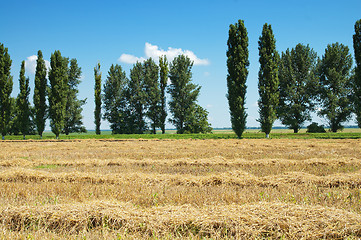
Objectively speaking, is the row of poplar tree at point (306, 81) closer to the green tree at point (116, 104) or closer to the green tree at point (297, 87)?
the green tree at point (297, 87)

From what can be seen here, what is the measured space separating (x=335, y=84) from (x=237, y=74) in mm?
18466

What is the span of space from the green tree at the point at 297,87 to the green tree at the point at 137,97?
75.7 feet

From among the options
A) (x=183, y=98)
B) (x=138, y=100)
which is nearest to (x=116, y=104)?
(x=138, y=100)

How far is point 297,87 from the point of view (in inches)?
1501

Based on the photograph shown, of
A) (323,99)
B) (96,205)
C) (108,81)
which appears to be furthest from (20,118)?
(323,99)

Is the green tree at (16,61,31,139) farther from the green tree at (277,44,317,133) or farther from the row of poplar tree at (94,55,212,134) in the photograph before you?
the green tree at (277,44,317,133)

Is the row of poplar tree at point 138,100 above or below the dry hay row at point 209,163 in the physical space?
above

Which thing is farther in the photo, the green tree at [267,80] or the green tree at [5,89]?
the green tree at [5,89]

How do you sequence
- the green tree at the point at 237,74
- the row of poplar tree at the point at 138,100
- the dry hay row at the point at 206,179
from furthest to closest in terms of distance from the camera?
the row of poplar tree at the point at 138,100
the green tree at the point at 237,74
the dry hay row at the point at 206,179

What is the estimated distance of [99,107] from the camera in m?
41.1

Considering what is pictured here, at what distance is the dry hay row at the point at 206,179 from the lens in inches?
221

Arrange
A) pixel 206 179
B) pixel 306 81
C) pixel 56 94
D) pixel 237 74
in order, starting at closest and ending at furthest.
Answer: pixel 206 179, pixel 237 74, pixel 56 94, pixel 306 81

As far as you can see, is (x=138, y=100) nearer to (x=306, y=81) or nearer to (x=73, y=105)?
(x=73, y=105)

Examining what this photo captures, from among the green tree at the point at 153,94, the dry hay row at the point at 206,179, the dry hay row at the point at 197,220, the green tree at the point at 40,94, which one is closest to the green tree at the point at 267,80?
the green tree at the point at 153,94
